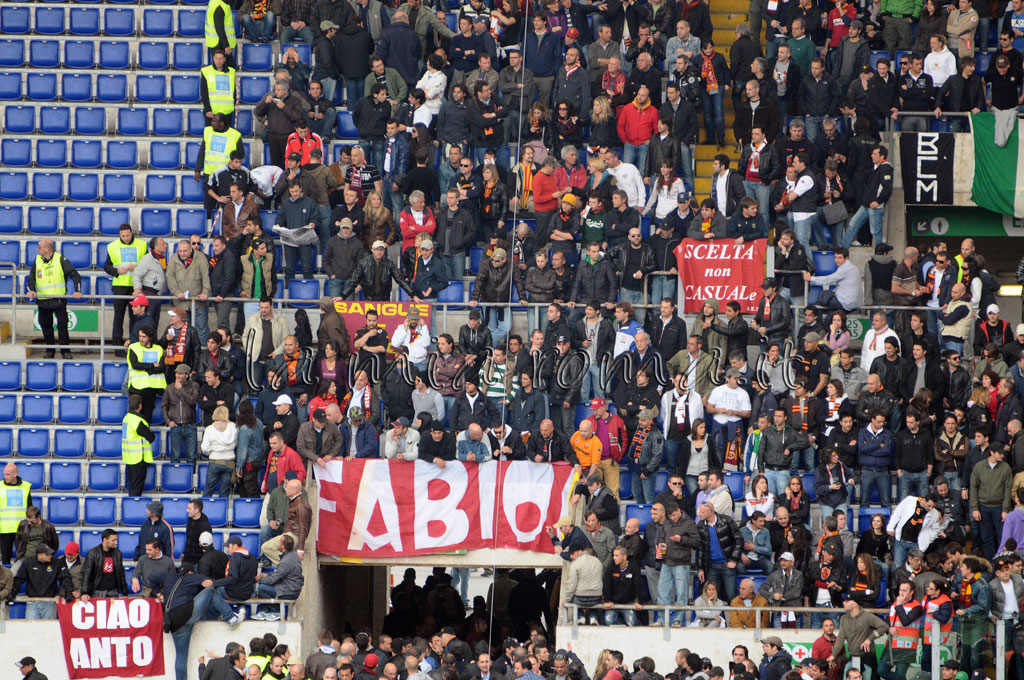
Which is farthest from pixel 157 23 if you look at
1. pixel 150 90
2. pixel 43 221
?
pixel 43 221

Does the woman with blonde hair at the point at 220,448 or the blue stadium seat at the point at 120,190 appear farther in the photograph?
the blue stadium seat at the point at 120,190

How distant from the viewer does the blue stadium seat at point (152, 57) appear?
1115 inches

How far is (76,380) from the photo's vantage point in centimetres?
2445

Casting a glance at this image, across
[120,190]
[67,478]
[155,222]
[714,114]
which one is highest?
[714,114]

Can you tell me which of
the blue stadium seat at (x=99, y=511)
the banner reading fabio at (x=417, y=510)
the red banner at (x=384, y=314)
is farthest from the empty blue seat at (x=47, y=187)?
the banner reading fabio at (x=417, y=510)

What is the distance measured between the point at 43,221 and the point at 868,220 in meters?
11.4

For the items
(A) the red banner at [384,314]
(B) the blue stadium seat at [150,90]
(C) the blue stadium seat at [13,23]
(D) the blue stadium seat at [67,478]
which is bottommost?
(D) the blue stadium seat at [67,478]

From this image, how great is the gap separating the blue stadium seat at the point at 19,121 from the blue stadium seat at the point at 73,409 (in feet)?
17.7

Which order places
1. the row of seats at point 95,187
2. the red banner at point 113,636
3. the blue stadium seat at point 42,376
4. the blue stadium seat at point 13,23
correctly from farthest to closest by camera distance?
the blue stadium seat at point 13,23 → the row of seats at point 95,187 → the blue stadium seat at point 42,376 → the red banner at point 113,636

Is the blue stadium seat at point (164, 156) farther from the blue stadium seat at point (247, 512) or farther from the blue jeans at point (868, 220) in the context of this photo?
the blue jeans at point (868, 220)

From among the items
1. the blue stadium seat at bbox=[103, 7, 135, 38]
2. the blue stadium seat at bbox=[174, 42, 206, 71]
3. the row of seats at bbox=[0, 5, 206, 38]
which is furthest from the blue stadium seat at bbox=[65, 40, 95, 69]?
the blue stadium seat at bbox=[174, 42, 206, 71]

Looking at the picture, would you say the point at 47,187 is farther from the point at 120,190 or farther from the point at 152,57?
the point at 152,57

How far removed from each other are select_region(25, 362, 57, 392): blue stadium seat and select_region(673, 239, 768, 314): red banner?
820 cm

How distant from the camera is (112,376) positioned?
24438 mm
